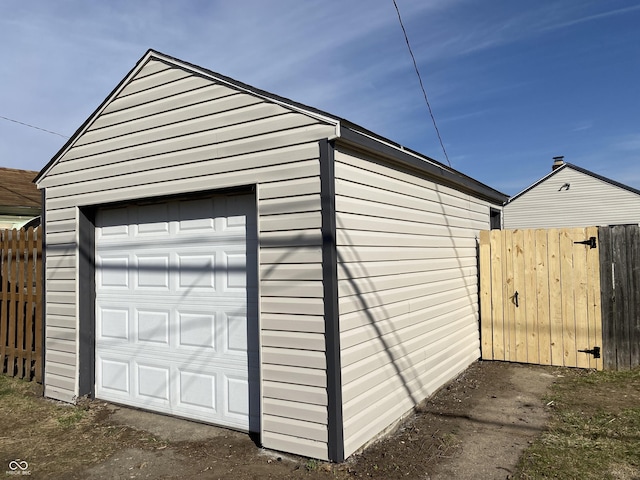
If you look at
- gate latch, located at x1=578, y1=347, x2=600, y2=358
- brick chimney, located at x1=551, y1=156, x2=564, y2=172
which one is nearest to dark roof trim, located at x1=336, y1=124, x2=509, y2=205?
gate latch, located at x1=578, y1=347, x2=600, y2=358

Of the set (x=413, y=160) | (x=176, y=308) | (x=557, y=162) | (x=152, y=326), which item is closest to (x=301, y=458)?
(x=176, y=308)

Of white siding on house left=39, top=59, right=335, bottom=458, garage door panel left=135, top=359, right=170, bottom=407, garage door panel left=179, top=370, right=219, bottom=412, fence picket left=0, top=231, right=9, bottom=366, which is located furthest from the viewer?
fence picket left=0, top=231, right=9, bottom=366

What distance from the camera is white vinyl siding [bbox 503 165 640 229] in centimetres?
2108

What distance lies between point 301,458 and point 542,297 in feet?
15.6

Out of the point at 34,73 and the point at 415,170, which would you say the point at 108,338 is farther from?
the point at 34,73

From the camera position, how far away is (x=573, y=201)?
2197 centimetres

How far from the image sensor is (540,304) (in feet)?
22.8

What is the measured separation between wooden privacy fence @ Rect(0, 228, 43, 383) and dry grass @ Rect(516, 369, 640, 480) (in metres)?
6.01

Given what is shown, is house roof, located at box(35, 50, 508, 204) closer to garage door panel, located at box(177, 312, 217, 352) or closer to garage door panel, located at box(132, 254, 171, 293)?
garage door panel, located at box(132, 254, 171, 293)

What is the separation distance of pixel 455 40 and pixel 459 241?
446 centimetres

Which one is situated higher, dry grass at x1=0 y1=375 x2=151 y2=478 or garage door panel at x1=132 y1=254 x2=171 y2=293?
garage door panel at x1=132 y1=254 x2=171 y2=293

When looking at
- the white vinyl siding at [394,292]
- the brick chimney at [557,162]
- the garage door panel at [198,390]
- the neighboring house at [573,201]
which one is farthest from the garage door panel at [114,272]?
the brick chimney at [557,162]

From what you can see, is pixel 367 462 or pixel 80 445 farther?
pixel 80 445

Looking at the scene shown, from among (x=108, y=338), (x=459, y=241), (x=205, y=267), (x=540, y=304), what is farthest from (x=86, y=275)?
(x=540, y=304)
